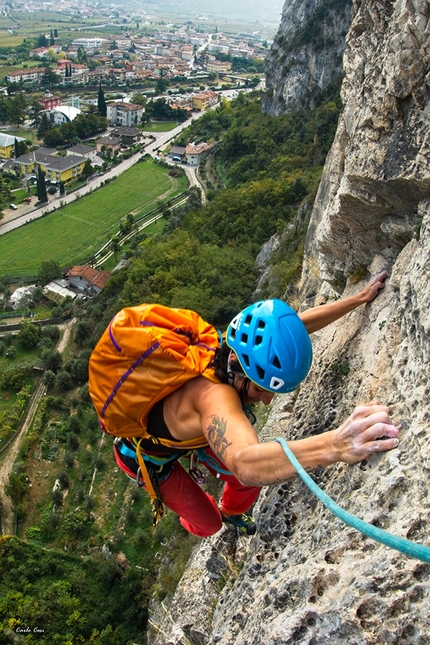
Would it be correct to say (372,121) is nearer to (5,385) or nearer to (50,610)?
(50,610)

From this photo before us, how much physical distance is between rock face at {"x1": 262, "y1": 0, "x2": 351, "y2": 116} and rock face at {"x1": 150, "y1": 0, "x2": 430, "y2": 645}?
154 ft

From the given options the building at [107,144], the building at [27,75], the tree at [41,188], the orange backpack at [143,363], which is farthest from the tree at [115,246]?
the building at [27,75]

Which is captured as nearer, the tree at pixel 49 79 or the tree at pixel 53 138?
the tree at pixel 53 138

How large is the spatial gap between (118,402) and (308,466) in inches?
60.3

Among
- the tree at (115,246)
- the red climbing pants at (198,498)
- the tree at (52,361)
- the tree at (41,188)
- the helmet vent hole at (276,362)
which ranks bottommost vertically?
the tree at (52,361)

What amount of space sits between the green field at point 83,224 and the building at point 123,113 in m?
20.2

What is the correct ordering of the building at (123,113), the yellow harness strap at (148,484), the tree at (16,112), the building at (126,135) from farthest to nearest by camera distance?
the building at (123,113) < the tree at (16,112) < the building at (126,135) < the yellow harness strap at (148,484)

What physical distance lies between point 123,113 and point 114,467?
65932 mm

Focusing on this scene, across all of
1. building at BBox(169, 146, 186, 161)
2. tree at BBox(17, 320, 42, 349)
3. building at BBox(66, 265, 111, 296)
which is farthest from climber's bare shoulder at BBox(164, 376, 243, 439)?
building at BBox(169, 146, 186, 161)

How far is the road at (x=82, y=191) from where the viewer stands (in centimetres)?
4659

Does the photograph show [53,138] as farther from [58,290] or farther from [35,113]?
[58,290]

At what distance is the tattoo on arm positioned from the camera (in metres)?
3.38

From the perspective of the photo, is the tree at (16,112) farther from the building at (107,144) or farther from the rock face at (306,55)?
the rock face at (306,55)

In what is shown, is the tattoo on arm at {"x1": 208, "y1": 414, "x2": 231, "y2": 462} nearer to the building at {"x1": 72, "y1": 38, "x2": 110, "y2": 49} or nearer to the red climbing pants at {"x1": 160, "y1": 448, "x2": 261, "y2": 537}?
the red climbing pants at {"x1": 160, "y1": 448, "x2": 261, "y2": 537}
